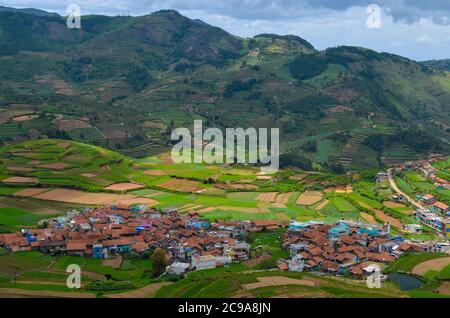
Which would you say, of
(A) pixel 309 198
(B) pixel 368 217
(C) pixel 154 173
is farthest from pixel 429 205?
(C) pixel 154 173

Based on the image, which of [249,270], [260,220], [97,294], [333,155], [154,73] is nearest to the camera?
[97,294]

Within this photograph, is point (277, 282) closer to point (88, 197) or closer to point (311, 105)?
point (88, 197)

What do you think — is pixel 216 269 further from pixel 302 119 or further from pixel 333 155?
pixel 302 119

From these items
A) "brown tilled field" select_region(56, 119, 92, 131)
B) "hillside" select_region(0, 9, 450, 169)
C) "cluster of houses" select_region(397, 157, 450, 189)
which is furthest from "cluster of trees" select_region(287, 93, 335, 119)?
"brown tilled field" select_region(56, 119, 92, 131)

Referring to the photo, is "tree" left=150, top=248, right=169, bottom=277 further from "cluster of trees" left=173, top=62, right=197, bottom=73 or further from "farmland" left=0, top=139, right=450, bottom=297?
"cluster of trees" left=173, top=62, right=197, bottom=73

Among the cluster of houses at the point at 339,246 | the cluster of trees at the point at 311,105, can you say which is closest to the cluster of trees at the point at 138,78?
the cluster of trees at the point at 311,105

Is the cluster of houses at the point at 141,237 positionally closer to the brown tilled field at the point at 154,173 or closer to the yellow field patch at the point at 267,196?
the yellow field patch at the point at 267,196
